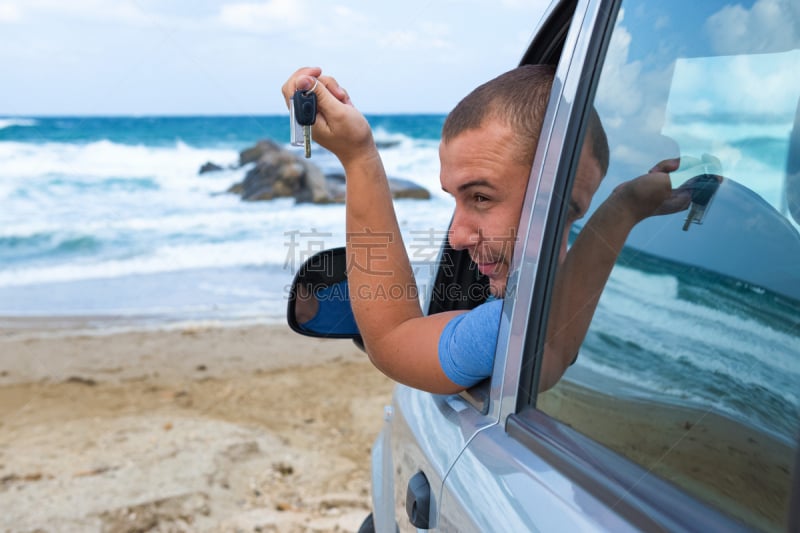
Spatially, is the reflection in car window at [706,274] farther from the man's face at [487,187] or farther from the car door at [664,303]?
the man's face at [487,187]

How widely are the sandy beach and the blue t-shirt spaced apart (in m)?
2.66

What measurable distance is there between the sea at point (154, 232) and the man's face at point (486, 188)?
5.11 meters

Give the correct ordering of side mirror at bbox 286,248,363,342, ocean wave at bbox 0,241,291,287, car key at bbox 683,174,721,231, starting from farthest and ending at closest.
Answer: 1. ocean wave at bbox 0,241,291,287
2. side mirror at bbox 286,248,363,342
3. car key at bbox 683,174,721,231

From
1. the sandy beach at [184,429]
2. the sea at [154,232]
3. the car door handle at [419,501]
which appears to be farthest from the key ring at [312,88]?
the sea at [154,232]

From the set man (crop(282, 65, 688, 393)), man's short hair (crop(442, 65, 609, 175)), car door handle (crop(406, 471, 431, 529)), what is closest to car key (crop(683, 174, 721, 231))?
man (crop(282, 65, 688, 393))

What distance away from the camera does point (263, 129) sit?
45625 mm

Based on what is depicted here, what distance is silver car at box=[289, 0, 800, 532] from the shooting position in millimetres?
938

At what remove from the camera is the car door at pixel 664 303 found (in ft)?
3.08

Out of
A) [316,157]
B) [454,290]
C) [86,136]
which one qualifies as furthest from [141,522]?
[86,136]

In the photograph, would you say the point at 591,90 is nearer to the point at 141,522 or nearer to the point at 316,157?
the point at 141,522

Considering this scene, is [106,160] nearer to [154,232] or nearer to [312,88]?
[154,232]

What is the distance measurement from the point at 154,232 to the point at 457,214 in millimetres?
14720

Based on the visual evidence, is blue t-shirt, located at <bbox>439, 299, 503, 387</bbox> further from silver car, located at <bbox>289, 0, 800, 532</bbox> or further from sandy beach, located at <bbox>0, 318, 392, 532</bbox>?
sandy beach, located at <bbox>0, 318, 392, 532</bbox>

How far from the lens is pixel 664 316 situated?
1.13 m
